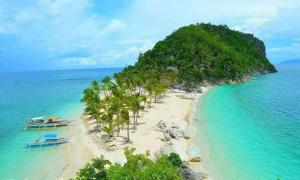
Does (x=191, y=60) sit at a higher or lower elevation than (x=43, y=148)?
higher

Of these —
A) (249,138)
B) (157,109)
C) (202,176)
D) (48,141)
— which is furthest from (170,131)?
(157,109)

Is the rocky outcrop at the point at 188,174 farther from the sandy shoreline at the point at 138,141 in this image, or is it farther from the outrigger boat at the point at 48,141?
the outrigger boat at the point at 48,141

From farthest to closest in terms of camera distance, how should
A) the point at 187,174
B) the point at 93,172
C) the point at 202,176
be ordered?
the point at 202,176 → the point at 187,174 → the point at 93,172

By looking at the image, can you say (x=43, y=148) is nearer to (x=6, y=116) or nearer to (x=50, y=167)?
(x=50, y=167)

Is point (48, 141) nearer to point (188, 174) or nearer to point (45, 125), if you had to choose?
point (45, 125)

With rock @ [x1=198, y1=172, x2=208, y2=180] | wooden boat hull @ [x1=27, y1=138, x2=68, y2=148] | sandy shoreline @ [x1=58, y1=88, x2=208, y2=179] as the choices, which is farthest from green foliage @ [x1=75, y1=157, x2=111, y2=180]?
wooden boat hull @ [x1=27, y1=138, x2=68, y2=148]

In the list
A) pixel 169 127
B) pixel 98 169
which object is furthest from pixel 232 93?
pixel 98 169

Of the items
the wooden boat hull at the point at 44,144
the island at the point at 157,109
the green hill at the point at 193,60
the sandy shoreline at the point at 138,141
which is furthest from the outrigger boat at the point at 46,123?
the green hill at the point at 193,60
